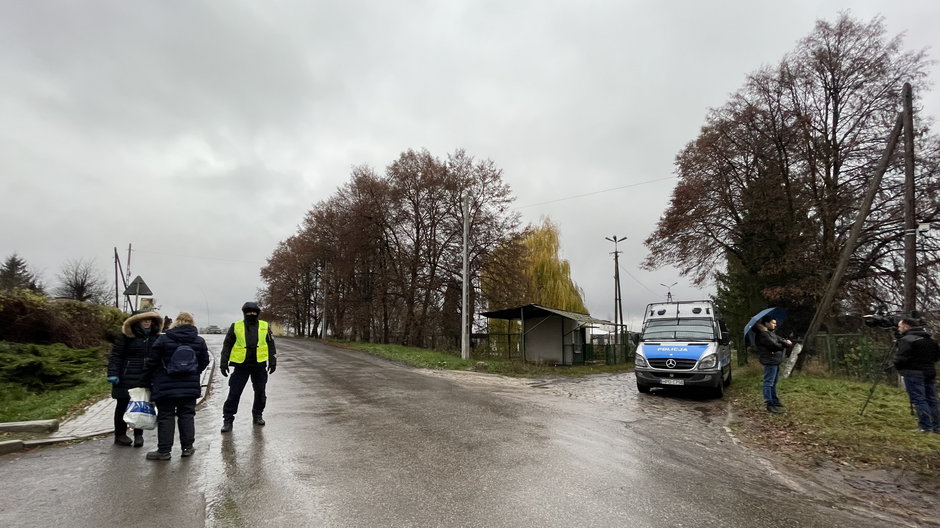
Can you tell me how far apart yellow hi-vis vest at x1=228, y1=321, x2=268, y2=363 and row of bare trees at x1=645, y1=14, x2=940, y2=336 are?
68.8 feet

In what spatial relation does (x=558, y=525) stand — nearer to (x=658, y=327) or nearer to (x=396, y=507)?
(x=396, y=507)

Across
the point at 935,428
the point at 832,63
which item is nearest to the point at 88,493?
the point at 935,428

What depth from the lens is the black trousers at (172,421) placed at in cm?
580

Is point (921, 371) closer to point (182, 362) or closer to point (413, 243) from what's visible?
point (182, 362)

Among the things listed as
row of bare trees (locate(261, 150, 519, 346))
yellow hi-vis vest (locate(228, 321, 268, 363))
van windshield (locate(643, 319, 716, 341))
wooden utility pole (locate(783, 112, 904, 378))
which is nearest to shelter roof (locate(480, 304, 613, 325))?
row of bare trees (locate(261, 150, 519, 346))

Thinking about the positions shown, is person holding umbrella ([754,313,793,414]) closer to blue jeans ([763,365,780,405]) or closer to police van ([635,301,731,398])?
blue jeans ([763,365,780,405])

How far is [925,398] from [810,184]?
55.7 ft

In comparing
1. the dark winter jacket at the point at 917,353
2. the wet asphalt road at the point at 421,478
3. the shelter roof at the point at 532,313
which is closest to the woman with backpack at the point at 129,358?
the wet asphalt road at the point at 421,478

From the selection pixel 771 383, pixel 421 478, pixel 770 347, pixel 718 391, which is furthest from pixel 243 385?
pixel 718 391

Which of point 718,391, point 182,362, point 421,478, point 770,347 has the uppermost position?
point 182,362

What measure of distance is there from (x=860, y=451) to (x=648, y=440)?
2.80 metres

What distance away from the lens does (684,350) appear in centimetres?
1243

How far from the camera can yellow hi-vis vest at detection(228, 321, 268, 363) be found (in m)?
7.45

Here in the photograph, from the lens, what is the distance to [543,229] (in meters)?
37.0
